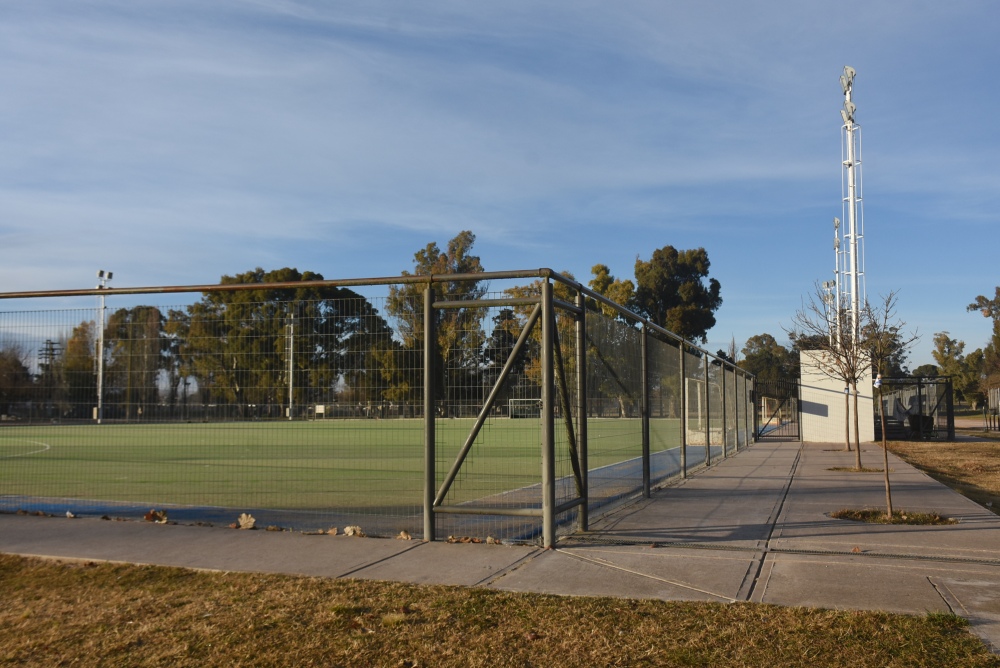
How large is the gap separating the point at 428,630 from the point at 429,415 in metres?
3.22

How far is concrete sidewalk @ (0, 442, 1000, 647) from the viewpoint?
239 inches

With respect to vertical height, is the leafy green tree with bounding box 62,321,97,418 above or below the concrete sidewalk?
above

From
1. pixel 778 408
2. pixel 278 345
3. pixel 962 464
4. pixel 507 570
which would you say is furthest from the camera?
pixel 778 408

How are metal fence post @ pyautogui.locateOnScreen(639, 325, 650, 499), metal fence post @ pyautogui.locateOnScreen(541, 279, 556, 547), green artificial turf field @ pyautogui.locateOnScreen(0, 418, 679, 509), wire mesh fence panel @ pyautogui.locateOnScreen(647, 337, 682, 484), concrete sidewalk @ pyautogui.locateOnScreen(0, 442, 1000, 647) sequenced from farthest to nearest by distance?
1. wire mesh fence panel @ pyautogui.locateOnScreen(647, 337, 682, 484)
2. metal fence post @ pyautogui.locateOnScreen(639, 325, 650, 499)
3. green artificial turf field @ pyautogui.locateOnScreen(0, 418, 679, 509)
4. metal fence post @ pyautogui.locateOnScreen(541, 279, 556, 547)
5. concrete sidewalk @ pyautogui.locateOnScreen(0, 442, 1000, 647)

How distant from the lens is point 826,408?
30.0 meters

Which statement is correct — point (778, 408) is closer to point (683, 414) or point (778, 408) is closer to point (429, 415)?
point (683, 414)

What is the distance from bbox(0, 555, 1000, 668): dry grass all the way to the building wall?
2572 centimetres

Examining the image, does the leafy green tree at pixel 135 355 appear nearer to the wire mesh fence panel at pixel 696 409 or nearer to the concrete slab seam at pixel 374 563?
the concrete slab seam at pixel 374 563

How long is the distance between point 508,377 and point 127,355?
5.06m

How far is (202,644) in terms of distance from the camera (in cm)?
493

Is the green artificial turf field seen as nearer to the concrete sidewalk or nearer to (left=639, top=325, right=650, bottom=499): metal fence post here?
(left=639, top=325, right=650, bottom=499): metal fence post

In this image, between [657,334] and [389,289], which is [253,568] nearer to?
[389,289]

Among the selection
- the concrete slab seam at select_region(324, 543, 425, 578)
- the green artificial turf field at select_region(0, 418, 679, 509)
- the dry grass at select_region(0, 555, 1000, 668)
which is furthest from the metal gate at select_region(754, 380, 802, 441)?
the dry grass at select_region(0, 555, 1000, 668)

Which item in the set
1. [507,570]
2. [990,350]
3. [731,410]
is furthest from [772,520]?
[990,350]
